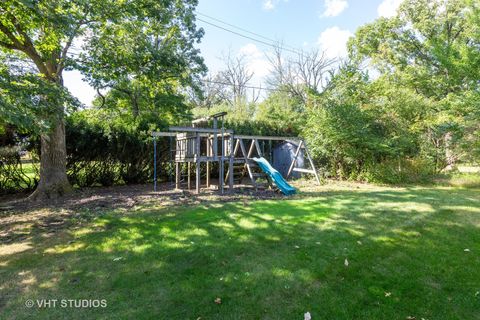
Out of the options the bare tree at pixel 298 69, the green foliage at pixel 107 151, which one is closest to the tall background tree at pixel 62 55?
the green foliage at pixel 107 151

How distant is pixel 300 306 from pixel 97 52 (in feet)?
27.0

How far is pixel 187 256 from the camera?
324cm

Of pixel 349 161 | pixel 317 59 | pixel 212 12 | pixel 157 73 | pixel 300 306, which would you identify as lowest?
pixel 300 306

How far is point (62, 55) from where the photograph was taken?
7.46 metres

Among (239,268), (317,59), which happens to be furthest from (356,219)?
(317,59)

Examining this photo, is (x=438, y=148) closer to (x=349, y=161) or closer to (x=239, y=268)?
(x=349, y=161)

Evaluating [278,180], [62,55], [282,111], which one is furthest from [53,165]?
[282,111]

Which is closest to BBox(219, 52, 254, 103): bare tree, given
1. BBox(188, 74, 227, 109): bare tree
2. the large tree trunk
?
BBox(188, 74, 227, 109): bare tree

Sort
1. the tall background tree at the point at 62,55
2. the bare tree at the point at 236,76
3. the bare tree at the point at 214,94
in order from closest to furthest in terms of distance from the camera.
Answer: the tall background tree at the point at 62,55 → the bare tree at the point at 236,76 → the bare tree at the point at 214,94

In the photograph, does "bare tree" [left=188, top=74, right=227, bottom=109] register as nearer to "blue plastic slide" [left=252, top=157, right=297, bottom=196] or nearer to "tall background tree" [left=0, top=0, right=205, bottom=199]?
"tall background tree" [left=0, top=0, right=205, bottom=199]

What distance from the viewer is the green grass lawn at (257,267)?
2294mm

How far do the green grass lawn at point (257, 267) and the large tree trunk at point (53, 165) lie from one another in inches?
140

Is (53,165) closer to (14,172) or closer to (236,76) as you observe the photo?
(14,172)

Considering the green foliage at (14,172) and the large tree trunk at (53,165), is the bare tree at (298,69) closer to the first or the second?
the large tree trunk at (53,165)
